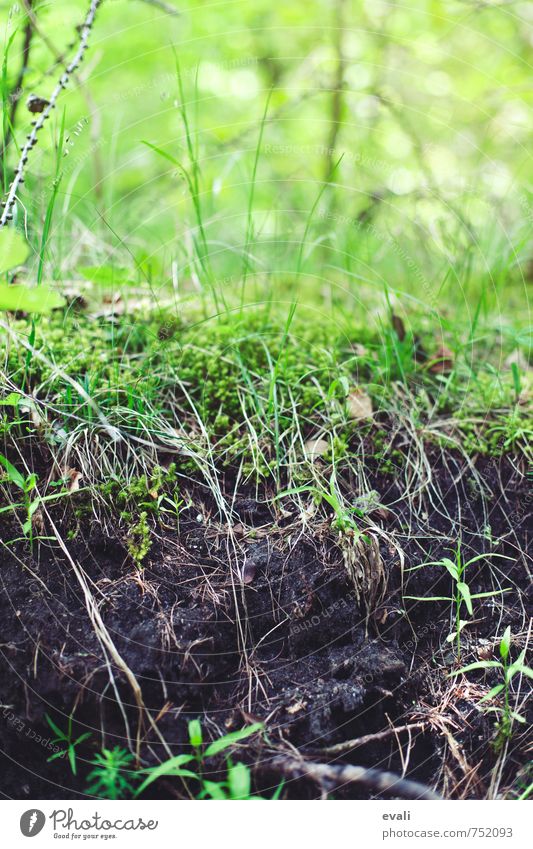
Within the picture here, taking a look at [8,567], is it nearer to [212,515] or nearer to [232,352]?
[212,515]

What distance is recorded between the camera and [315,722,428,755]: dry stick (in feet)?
4.03

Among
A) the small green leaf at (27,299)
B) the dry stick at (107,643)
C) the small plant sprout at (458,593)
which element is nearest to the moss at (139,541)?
the dry stick at (107,643)

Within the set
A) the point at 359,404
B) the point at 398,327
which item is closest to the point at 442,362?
the point at 398,327

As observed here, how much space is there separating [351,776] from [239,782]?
0.85 ft

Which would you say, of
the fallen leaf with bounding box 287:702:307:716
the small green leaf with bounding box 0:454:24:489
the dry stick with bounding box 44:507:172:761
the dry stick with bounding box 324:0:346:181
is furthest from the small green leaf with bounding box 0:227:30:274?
the dry stick with bounding box 324:0:346:181

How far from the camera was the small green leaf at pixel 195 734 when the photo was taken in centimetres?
118

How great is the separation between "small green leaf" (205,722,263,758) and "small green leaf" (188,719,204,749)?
28 millimetres

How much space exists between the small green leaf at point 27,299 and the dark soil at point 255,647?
1.89 ft

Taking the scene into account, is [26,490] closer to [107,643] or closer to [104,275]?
[107,643]

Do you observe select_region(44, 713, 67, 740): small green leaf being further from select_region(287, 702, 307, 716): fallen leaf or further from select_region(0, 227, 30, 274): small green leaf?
select_region(0, 227, 30, 274): small green leaf

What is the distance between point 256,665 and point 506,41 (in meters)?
4.89

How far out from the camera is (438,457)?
180cm

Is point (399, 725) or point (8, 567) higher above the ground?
point (8, 567)
